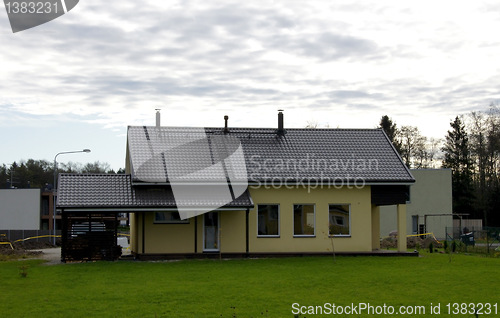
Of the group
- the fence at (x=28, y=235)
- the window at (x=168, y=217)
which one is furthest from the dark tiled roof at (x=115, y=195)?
the fence at (x=28, y=235)

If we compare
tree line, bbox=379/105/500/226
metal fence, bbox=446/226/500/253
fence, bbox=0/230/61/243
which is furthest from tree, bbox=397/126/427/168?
fence, bbox=0/230/61/243

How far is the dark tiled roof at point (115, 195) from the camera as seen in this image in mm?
23500

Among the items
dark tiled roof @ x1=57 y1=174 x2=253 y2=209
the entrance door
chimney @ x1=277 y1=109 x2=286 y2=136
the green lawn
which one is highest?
chimney @ x1=277 y1=109 x2=286 y2=136

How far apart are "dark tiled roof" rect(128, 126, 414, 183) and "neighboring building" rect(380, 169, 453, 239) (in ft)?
69.5

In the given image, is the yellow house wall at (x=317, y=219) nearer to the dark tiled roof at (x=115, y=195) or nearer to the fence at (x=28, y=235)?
the dark tiled roof at (x=115, y=195)

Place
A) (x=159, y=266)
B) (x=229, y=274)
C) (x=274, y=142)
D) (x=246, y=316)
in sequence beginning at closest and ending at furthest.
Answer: (x=246, y=316), (x=229, y=274), (x=159, y=266), (x=274, y=142)

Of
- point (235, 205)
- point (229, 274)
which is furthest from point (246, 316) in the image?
point (235, 205)

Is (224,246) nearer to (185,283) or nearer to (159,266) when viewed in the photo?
(159,266)

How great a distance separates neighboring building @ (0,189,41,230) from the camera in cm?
6594

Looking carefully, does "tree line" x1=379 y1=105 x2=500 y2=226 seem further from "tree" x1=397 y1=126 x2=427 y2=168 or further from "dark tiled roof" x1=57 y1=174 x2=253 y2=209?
"dark tiled roof" x1=57 y1=174 x2=253 y2=209

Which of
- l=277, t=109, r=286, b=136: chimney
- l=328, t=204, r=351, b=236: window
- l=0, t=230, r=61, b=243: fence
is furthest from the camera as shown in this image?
l=0, t=230, r=61, b=243: fence

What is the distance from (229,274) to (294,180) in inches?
300

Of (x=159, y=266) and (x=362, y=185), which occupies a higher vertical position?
(x=362, y=185)

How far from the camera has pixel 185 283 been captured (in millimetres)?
16594
